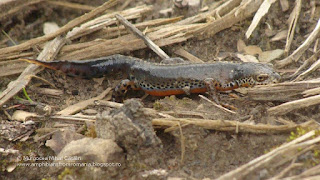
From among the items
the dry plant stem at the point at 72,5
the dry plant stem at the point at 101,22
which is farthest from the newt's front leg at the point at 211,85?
the dry plant stem at the point at 72,5

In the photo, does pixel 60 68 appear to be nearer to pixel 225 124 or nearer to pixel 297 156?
pixel 225 124

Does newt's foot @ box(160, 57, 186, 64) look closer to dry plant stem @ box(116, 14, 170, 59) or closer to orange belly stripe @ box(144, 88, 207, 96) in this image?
dry plant stem @ box(116, 14, 170, 59)

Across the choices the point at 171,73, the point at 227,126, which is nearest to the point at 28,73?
the point at 171,73

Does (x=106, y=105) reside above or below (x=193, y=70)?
below

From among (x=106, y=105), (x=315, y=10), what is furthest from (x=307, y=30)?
(x=106, y=105)

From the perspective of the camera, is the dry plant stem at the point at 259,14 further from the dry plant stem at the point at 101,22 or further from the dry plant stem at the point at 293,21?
the dry plant stem at the point at 101,22

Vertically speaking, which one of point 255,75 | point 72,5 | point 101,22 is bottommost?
point 255,75

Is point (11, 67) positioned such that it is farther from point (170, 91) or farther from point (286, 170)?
point (286, 170)

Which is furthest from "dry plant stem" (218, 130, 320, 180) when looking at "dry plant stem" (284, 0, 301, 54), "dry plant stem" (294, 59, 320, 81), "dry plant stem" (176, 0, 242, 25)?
"dry plant stem" (176, 0, 242, 25)
